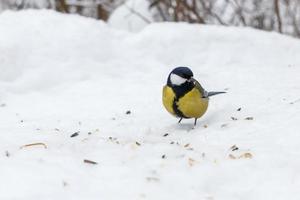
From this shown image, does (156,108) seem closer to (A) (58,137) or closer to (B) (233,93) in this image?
(B) (233,93)

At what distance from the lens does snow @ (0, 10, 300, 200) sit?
3246mm

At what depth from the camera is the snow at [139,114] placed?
128 inches

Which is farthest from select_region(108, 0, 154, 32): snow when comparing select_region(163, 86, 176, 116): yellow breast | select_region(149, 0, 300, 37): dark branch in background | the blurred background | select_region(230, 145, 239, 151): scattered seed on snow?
select_region(230, 145, 239, 151): scattered seed on snow

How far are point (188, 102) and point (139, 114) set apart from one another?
917mm

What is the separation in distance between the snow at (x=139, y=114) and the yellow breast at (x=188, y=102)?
0.15 meters

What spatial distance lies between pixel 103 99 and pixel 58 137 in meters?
1.73

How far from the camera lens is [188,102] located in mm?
4523

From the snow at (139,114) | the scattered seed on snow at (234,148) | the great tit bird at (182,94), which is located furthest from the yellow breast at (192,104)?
the scattered seed on snow at (234,148)

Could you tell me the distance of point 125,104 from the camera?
5691 mm

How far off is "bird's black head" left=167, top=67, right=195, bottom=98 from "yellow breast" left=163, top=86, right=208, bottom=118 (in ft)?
0.10

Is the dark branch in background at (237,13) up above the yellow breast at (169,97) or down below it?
below

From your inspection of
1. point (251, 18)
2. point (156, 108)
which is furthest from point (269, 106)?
point (251, 18)

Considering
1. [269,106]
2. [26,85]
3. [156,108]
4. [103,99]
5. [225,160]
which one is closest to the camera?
[225,160]

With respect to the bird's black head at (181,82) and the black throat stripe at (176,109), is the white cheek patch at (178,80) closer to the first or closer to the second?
the bird's black head at (181,82)
